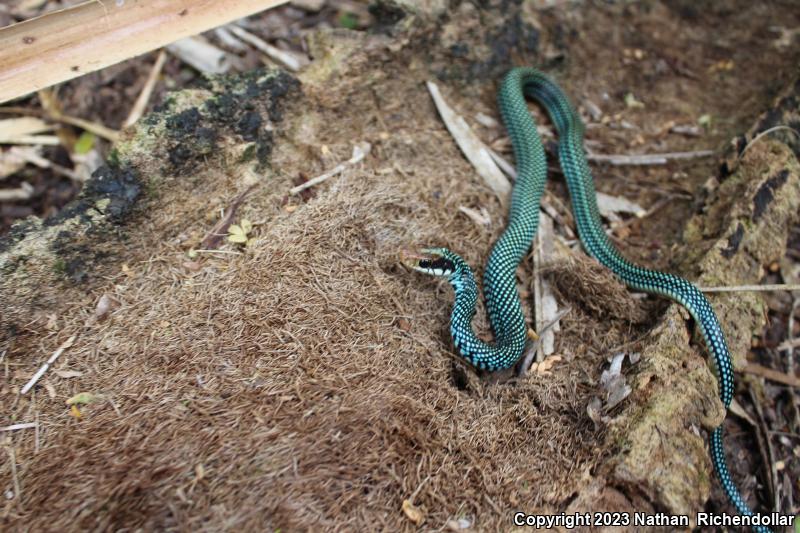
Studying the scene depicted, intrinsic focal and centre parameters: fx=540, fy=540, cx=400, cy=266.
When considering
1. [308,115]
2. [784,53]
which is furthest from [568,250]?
[784,53]

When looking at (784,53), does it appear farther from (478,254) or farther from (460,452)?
(460,452)

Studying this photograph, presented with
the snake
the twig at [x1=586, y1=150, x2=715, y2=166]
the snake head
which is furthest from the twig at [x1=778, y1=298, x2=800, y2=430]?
the snake head

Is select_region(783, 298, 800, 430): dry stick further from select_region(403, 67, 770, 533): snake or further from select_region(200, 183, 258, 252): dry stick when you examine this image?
select_region(200, 183, 258, 252): dry stick

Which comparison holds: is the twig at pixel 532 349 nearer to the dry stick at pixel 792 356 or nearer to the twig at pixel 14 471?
the dry stick at pixel 792 356

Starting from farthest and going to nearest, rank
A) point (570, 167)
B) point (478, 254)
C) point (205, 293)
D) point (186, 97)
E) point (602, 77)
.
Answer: point (602, 77) → point (570, 167) → point (478, 254) → point (186, 97) → point (205, 293)

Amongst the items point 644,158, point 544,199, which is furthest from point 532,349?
point 644,158
